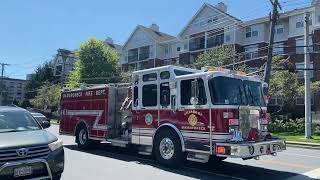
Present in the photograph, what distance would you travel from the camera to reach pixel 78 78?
56062mm

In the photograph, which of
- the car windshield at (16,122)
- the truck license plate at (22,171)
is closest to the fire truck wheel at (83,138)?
the car windshield at (16,122)

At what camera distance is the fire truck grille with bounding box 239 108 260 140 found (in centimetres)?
1102

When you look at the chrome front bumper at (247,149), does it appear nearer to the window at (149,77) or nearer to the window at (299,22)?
the window at (149,77)

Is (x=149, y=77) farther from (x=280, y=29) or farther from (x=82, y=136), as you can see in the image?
(x=280, y=29)

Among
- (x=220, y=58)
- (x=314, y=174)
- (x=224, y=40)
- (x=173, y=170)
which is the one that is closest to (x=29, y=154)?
(x=173, y=170)

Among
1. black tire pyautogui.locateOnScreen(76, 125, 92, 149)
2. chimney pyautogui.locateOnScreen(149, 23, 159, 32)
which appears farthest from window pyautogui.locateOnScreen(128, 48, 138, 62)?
black tire pyautogui.locateOnScreen(76, 125, 92, 149)

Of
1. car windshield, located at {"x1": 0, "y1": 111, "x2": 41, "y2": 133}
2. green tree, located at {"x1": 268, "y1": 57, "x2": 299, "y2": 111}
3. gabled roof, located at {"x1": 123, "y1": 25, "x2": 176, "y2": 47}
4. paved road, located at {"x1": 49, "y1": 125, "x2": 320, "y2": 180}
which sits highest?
gabled roof, located at {"x1": 123, "y1": 25, "x2": 176, "y2": 47}

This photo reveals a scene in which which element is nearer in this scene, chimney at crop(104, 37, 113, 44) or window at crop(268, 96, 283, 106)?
window at crop(268, 96, 283, 106)

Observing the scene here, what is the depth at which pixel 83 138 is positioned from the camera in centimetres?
1678

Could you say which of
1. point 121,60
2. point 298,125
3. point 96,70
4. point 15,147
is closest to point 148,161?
point 15,147

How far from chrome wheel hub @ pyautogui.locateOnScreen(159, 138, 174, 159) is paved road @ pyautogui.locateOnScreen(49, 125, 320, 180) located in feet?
1.25

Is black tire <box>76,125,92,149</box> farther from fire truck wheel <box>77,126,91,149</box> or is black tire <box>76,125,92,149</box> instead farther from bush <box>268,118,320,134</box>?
bush <box>268,118,320,134</box>

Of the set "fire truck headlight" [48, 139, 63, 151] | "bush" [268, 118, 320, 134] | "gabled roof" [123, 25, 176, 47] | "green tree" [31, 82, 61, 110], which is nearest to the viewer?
"fire truck headlight" [48, 139, 63, 151]

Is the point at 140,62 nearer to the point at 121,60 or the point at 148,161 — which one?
the point at 121,60
